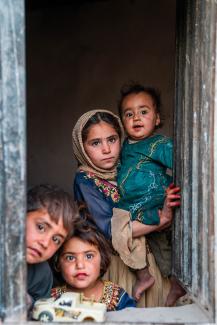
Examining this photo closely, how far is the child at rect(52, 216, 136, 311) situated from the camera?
135 inches

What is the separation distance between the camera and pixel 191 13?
10.6ft

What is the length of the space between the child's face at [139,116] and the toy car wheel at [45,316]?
49.0 inches

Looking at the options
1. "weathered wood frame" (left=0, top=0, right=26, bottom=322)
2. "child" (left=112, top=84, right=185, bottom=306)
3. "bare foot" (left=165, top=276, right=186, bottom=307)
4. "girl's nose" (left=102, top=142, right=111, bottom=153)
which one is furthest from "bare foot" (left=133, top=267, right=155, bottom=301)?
"weathered wood frame" (left=0, top=0, right=26, bottom=322)

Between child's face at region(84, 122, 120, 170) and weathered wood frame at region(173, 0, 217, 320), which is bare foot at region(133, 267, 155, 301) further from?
Answer: child's face at region(84, 122, 120, 170)

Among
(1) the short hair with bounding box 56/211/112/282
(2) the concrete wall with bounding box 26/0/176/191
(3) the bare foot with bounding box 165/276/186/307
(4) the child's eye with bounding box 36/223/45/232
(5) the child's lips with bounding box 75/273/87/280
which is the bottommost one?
(3) the bare foot with bounding box 165/276/186/307


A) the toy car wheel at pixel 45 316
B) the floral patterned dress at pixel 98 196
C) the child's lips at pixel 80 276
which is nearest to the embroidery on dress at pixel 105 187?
the floral patterned dress at pixel 98 196

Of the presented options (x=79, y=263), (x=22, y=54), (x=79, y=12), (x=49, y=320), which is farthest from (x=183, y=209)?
(x=79, y=12)

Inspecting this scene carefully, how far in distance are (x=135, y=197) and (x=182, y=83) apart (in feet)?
2.16

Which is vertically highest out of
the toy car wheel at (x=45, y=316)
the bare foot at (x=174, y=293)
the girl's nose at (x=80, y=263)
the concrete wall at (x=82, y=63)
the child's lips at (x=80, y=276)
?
the concrete wall at (x=82, y=63)

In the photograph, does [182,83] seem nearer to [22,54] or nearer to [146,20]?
[22,54]

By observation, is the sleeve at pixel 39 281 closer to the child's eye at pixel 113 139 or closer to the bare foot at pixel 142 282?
the bare foot at pixel 142 282

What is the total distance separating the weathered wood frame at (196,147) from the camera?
2.96 meters

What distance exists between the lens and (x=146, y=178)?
3.70 meters

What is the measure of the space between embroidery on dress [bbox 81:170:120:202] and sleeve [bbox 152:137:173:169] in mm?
273
